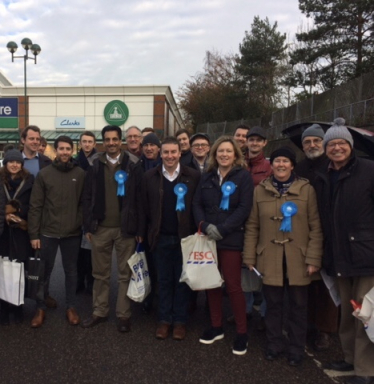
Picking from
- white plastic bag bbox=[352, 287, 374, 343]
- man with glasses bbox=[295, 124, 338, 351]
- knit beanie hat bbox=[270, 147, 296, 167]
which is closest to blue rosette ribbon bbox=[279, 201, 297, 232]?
knit beanie hat bbox=[270, 147, 296, 167]

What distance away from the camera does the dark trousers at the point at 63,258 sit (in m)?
4.42

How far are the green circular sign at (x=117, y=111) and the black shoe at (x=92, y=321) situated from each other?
28658 mm

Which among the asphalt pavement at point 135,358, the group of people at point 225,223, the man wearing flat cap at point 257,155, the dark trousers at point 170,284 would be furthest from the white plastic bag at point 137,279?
the man wearing flat cap at point 257,155

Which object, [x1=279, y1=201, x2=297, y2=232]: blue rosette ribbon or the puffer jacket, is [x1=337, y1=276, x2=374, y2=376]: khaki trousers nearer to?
[x1=279, y1=201, x2=297, y2=232]: blue rosette ribbon

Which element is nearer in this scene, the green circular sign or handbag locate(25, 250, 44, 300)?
A: handbag locate(25, 250, 44, 300)

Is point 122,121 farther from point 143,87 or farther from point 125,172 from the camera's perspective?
point 125,172

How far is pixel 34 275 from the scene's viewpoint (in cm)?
436

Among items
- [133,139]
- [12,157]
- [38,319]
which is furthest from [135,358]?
[133,139]

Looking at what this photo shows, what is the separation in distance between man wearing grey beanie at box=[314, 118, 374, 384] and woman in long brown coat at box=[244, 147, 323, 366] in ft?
0.50

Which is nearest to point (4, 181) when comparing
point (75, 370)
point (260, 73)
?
point (75, 370)

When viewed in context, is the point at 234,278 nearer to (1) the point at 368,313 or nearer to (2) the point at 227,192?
(2) the point at 227,192

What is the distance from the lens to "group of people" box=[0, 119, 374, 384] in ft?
10.9

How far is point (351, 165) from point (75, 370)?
2986 mm

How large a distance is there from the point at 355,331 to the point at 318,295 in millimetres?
642
